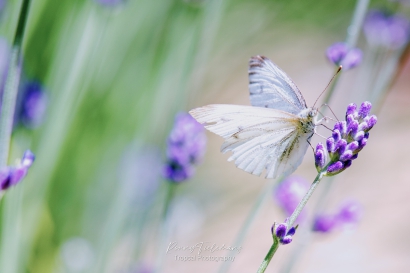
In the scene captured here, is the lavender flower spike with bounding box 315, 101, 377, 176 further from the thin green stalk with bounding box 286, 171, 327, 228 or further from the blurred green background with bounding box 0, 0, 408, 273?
the blurred green background with bounding box 0, 0, 408, 273

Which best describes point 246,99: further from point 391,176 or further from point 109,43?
point 109,43

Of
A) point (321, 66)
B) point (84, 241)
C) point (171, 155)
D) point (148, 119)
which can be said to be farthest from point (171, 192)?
point (321, 66)

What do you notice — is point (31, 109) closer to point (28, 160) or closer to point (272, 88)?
point (28, 160)

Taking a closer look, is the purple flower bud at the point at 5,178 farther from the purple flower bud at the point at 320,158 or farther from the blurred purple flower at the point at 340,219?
the blurred purple flower at the point at 340,219

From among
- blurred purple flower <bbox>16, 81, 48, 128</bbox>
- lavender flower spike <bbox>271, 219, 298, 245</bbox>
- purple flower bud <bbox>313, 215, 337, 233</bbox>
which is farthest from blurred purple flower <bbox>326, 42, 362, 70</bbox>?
blurred purple flower <bbox>16, 81, 48, 128</bbox>

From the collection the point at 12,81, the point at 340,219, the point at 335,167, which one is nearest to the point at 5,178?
the point at 12,81
